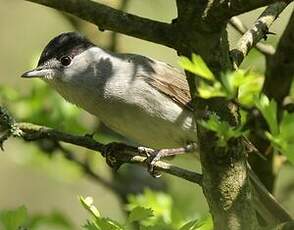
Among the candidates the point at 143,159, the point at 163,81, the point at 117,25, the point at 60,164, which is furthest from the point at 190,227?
the point at 60,164

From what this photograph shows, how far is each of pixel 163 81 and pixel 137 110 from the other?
0.33 meters

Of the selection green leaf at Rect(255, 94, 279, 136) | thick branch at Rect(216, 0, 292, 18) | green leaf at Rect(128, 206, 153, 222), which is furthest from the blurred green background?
green leaf at Rect(255, 94, 279, 136)

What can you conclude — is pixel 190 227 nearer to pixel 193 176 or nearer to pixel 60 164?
pixel 193 176

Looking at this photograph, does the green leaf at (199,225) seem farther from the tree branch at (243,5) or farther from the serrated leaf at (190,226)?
the tree branch at (243,5)

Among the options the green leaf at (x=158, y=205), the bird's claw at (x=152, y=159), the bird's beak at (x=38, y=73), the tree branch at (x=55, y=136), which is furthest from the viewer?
the bird's beak at (x=38, y=73)

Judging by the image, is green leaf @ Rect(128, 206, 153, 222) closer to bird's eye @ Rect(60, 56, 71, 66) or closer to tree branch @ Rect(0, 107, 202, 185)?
tree branch @ Rect(0, 107, 202, 185)

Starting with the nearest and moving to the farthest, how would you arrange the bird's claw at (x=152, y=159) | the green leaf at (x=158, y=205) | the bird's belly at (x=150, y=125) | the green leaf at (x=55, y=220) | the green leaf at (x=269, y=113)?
1. the green leaf at (x=269, y=113)
2. the bird's claw at (x=152, y=159)
3. the green leaf at (x=158, y=205)
4. the green leaf at (x=55, y=220)
5. the bird's belly at (x=150, y=125)

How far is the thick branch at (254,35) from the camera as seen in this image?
9.41ft

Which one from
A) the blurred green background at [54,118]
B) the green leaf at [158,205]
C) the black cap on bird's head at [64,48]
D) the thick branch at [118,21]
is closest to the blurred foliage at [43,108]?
the blurred green background at [54,118]

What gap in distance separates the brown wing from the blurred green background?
38 cm

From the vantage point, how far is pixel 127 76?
4.30 meters

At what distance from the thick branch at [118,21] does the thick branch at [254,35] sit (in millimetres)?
293

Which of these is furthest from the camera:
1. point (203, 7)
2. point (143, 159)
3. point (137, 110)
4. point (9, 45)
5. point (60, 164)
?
point (9, 45)

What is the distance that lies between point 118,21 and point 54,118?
1754 mm
